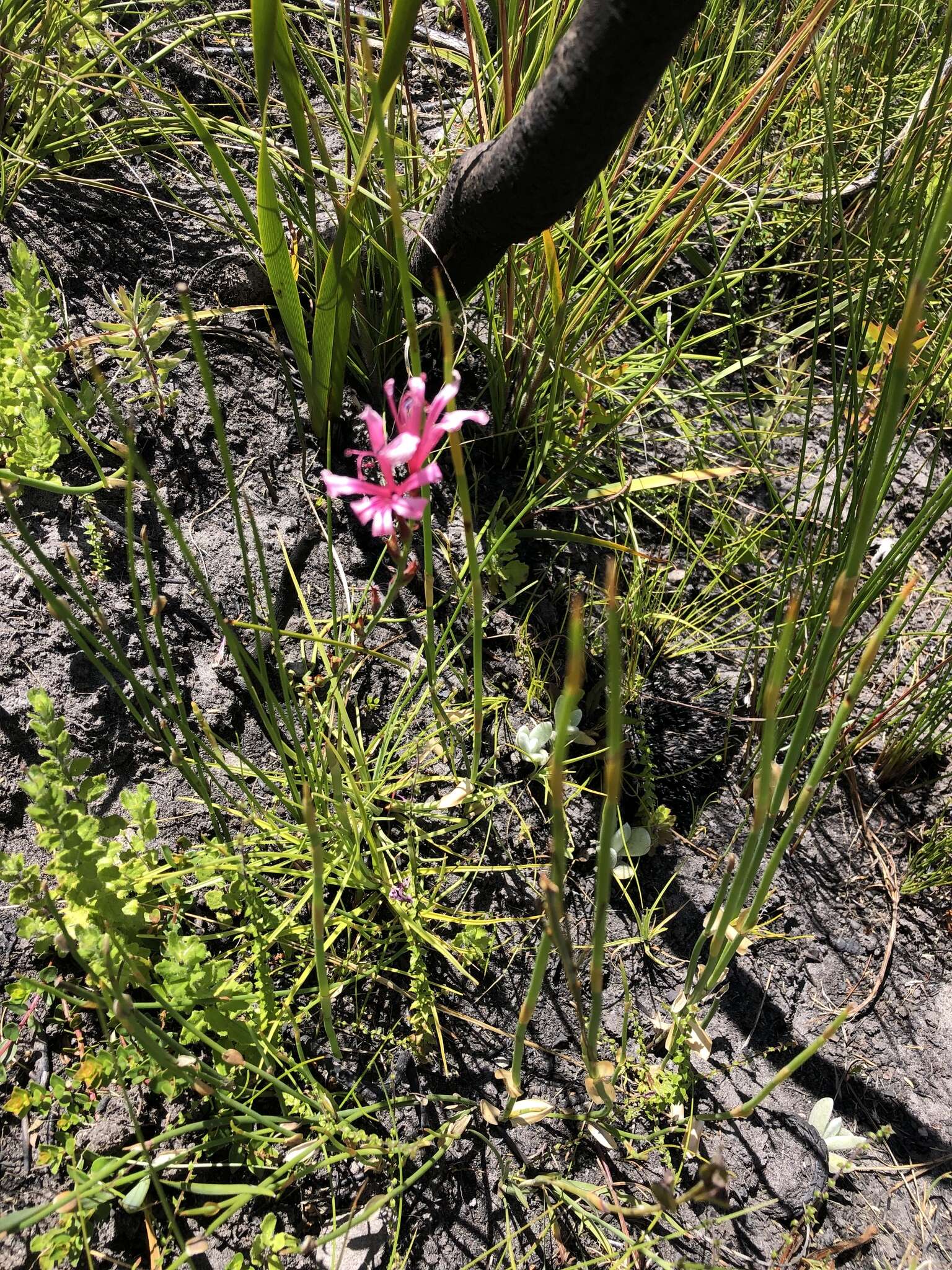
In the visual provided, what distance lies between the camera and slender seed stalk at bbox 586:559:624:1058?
0.53 metres

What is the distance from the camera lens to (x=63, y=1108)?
3.33ft

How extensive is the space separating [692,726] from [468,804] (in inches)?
17.7

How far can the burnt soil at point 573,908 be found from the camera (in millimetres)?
1072

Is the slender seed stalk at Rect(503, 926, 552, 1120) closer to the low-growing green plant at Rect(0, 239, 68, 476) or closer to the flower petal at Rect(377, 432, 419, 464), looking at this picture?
the flower petal at Rect(377, 432, 419, 464)

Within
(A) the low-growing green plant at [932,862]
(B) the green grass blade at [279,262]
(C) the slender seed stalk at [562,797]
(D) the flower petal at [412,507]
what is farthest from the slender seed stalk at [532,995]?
(B) the green grass blade at [279,262]

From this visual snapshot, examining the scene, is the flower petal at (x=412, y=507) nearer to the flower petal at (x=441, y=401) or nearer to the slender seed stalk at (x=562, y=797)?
the flower petal at (x=441, y=401)

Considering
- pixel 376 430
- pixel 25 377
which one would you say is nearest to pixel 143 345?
pixel 25 377

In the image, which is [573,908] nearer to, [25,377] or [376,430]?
[376,430]

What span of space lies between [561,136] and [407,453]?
1.49ft

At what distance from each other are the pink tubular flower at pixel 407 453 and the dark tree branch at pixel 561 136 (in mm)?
358

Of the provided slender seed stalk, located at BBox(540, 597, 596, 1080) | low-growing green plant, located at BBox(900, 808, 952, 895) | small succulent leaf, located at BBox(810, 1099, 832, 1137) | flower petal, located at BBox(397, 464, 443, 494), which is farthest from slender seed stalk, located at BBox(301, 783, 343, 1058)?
low-growing green plant, located at BBox(900, 808, 952, 895)

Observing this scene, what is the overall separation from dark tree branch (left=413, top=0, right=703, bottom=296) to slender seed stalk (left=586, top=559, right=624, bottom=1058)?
1.87 feet

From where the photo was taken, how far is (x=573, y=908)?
1.25 metres

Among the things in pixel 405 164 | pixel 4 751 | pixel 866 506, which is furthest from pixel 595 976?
pixel 405 164
